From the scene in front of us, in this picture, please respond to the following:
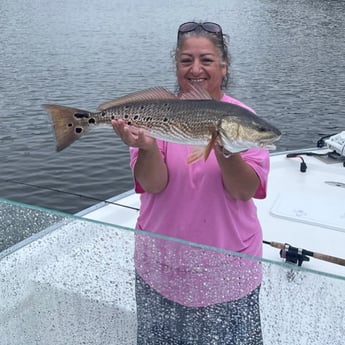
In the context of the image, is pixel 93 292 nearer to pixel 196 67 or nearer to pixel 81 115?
pixel 81 115

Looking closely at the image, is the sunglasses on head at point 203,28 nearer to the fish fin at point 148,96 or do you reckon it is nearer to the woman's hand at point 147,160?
the fish fin at point 148,96

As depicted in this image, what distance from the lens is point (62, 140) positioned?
2881mm

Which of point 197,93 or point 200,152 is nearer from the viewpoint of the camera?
point 200,152

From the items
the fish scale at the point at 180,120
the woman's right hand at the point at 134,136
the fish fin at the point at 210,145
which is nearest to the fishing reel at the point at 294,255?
the fish scale at the point at 180,120

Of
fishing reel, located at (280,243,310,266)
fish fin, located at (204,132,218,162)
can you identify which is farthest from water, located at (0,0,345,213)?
fishing reel, located at (280,243,310,266)

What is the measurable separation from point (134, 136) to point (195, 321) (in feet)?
3.01

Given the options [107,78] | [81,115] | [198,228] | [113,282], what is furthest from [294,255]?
[107,78]

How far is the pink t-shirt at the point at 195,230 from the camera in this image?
2375 millimetres

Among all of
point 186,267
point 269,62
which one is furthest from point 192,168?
point 269,62

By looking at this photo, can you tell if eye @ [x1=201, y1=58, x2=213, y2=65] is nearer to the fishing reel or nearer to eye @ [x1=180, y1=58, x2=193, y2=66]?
eye @ [x1=180, y1=58, x2=193, y2=66]

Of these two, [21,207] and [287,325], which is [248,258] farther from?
[21,207]

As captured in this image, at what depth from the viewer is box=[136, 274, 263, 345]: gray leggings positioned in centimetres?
239

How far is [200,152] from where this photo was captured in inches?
101

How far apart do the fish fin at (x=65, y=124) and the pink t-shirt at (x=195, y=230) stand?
0.34 m
